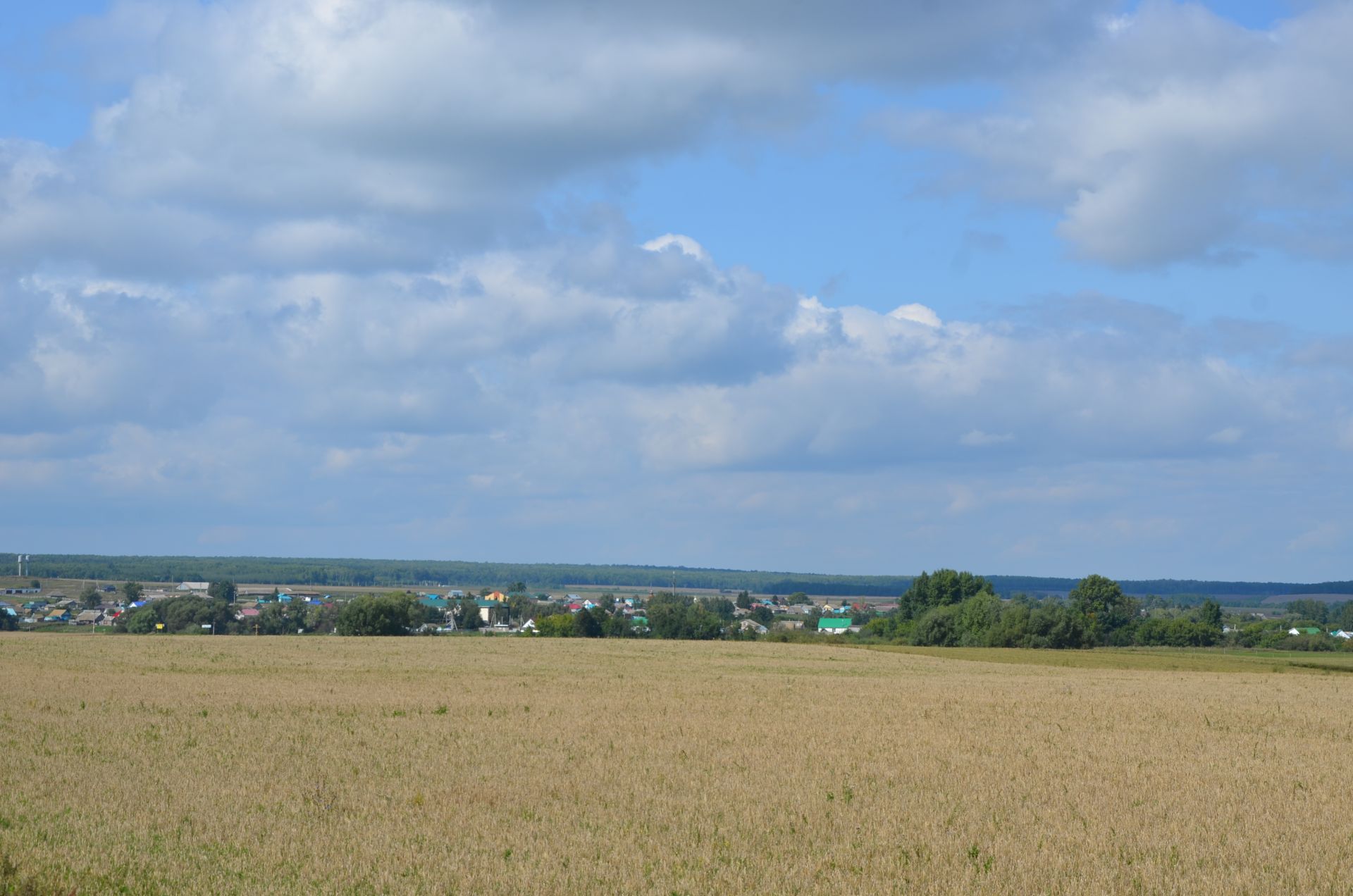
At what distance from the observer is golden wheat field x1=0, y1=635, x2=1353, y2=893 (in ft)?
48.3

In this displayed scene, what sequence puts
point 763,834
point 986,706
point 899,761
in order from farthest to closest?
point 986,706
point 899,761
point 763,834

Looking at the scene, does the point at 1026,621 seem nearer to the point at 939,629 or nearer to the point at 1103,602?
the point at 939,629

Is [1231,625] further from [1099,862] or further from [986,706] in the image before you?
[1099,862]

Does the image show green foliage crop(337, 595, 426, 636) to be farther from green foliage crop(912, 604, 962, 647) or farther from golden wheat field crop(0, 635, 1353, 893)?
golden wheat field crop(0, 635, 1353, 893)

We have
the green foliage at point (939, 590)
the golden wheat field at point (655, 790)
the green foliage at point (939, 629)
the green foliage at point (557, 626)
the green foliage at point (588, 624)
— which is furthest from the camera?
the green foliage at point (939, 590)

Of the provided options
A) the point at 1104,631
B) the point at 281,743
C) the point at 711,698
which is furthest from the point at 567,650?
the point at 1104,631

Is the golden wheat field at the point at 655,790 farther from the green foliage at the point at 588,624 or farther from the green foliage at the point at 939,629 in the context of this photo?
the green foliage at the point at 939,629

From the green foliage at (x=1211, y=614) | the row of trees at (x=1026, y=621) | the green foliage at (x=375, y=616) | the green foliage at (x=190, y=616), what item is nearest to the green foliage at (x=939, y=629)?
the row of trees at (x=1026, y=621)

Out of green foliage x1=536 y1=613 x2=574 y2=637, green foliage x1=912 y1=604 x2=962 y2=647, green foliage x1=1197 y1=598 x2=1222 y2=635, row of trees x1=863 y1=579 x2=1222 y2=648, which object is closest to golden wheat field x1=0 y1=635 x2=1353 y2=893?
row of trees x1=863 y1=579 x2=1222 y2=648

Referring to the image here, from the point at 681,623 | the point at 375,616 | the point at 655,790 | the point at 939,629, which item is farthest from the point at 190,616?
the point at 655,790

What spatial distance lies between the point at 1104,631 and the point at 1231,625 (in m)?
50.7

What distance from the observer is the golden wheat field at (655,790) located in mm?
14719

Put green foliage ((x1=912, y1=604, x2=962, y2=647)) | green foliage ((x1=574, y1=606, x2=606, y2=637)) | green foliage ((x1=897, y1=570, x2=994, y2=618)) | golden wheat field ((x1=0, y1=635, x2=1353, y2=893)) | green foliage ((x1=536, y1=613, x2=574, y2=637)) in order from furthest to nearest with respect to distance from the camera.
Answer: green foliage ((x1=897, y1=570, x2=994, y2=618)) < green foliage ((x1=912, y1=604, x2=962, y2=647)) < green foliage ((x1=536, y1=613, x2=574, y2=637)) < green foliage ((x1=574, y1=606, x2=606, y2=637)) < golden wheat field ((x1=0, y1=635, x2=1353, y2=893))

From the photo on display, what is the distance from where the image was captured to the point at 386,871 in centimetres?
1437
